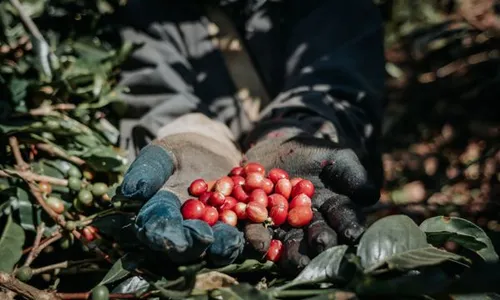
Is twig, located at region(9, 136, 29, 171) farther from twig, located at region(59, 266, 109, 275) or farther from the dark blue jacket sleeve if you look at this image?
the dark blue jacket sleeve

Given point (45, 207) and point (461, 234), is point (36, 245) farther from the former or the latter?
point (461, 234)

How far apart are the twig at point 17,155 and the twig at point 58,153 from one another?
69 millimetres

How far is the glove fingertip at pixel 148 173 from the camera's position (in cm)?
107

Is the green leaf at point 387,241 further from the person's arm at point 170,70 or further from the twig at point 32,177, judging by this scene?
the person's arm at point 170,70

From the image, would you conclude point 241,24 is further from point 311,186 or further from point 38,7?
point 311,186

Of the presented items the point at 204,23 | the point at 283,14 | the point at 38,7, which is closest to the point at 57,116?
the point at 38,7

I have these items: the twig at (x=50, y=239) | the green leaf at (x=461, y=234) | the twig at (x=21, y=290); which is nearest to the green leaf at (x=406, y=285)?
the green leaf at (x=461, y=234)

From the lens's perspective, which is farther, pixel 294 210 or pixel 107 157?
pixel 107 157

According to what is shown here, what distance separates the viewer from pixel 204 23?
2023 mm

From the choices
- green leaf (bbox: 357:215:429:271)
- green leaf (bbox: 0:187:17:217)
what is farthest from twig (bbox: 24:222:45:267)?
green leaf (bbox: 357:215:429:271)

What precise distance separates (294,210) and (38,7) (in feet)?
3.84

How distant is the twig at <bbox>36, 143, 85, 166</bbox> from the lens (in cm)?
142

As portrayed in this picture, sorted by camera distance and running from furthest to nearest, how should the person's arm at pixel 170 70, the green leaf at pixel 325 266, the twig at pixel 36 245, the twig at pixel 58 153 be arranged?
the person's arm at pixel 170 70, the twig at pixel 58 153, the twig at pixel 36 245, the green leaf at pixel 325 266

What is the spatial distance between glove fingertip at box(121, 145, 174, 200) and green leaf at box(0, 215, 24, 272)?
0.34 m
